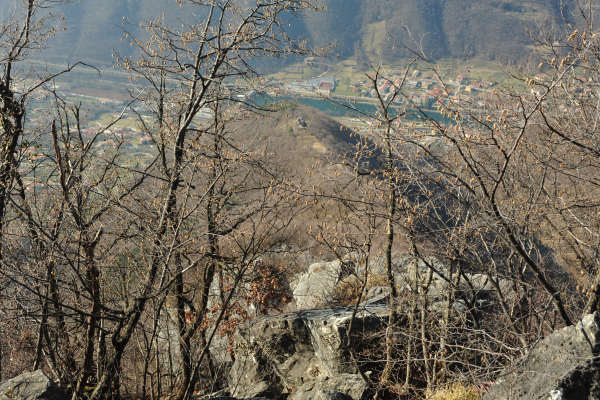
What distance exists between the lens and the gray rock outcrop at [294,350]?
9.30m

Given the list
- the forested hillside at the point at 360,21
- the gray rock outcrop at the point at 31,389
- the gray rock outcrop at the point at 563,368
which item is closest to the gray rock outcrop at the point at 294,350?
the gray rock outcrop at the point at 31,389

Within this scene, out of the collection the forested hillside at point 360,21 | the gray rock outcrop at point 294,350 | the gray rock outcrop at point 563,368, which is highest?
the forested hillside at point 360,21

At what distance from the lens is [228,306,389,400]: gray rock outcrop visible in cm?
930

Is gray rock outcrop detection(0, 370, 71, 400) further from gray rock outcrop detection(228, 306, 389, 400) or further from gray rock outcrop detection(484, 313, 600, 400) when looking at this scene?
gray rock outcrop detection(484, 313, 600, 400)

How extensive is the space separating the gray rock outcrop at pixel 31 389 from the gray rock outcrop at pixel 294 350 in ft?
13.0

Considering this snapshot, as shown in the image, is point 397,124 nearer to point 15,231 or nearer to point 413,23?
point 15,231

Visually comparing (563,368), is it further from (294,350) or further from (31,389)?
(294,350)

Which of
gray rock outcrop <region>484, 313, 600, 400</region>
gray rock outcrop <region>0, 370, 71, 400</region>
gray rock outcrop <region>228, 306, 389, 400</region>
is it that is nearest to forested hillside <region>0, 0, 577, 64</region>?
gray rock outcrop <region>228, 306, 389, 400</region>

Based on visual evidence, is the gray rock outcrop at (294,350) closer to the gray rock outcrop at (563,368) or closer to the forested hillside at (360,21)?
the gray rock outcrop at (563,368)

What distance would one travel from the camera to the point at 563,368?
4.30 m

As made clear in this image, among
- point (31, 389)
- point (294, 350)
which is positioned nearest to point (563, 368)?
point (31, 389)

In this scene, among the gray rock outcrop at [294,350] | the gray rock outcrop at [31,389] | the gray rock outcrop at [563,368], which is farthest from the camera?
the gray rock outcrop at [294,350]

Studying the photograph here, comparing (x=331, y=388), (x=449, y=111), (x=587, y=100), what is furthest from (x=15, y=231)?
(x=587, y=100)

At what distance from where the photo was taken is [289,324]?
1000cm
